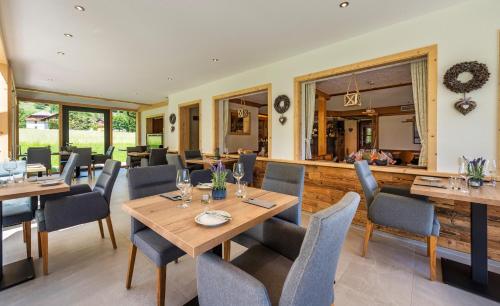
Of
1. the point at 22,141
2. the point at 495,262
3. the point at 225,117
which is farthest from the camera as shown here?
the point at 22,141

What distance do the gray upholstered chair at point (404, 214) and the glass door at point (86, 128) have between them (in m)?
9.37

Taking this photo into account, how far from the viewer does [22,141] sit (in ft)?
23.1

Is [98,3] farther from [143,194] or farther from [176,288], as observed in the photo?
[176,288]

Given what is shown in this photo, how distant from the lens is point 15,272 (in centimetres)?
203

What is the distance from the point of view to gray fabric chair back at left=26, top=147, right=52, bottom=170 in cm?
501

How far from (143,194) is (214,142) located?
3726mm

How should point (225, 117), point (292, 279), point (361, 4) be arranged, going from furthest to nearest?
1. point (225, 117)
2. point (361, 4)
3. point (292, 279)

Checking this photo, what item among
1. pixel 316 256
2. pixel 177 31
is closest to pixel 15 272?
pixel 316 256

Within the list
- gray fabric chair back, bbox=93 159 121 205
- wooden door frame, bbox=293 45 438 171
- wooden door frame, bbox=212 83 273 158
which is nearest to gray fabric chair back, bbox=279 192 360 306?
gray fabric chair back, bbox=93 159 121 205

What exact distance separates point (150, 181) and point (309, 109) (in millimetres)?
2908

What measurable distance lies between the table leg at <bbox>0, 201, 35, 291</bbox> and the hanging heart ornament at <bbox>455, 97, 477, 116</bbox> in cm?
447

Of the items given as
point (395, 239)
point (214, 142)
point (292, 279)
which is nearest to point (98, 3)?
point (292, 279)

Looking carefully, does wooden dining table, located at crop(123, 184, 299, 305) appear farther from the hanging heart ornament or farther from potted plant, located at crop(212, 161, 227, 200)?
the hanging heart ornament

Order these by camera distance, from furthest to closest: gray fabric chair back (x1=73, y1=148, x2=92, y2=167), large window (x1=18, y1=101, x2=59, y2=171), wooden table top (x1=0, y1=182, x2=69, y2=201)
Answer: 1. large window (x1=18, y1=101, x2=59, y2=171)
2. gray fabric chair back (x1=73, y1=148, x2=92, y2=167)
3. wooden table top (x1=0, y1=182, x2=69, y2=201)
